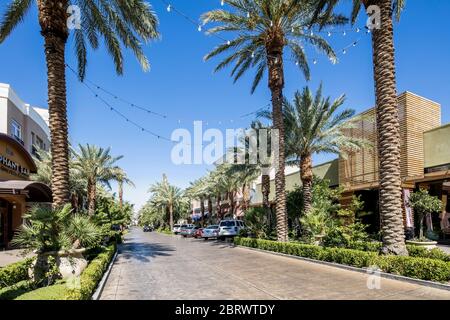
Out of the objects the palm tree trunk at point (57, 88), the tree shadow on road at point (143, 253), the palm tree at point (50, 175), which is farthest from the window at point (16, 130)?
the palm tree trunk at point (57, 88)

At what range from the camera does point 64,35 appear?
15531mm

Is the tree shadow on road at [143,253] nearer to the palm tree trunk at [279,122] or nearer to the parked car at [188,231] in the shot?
the palm tree trunk at [279,122]

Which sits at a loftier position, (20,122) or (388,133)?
(20,122)

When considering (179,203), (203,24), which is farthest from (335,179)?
(179,203)

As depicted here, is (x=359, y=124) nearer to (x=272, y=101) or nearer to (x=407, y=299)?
(x=272, y=101)

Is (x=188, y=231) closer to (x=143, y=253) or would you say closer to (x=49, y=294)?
(x=143, y=253)

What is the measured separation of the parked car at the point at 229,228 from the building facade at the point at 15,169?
594 inches

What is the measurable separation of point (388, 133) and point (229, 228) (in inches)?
975

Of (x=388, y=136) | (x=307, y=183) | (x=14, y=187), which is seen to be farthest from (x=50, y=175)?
(x=388, y=136)

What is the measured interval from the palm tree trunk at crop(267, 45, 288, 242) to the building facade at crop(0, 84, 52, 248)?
567 inches

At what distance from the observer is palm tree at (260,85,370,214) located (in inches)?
968

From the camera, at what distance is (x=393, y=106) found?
14141 mm

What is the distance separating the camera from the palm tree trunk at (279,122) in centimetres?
2277
